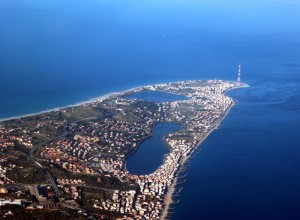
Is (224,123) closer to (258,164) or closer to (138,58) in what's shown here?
(258,164)

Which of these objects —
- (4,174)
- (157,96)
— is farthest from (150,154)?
(157,96)

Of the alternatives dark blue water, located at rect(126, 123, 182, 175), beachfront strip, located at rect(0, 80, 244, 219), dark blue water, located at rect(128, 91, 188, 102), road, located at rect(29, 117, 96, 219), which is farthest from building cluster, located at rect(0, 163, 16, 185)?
dark blue water, located at rect(128, 91, 188, 102)

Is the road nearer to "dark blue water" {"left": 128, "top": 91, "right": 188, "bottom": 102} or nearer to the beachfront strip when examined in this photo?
the beachfront strip

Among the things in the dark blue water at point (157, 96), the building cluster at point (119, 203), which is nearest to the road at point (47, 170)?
the building cluster at point (119, 203)

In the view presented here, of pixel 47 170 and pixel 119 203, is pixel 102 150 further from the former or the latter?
pixel 119 203

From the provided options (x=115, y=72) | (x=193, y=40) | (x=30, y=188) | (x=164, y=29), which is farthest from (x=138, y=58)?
(x=30, y=188)

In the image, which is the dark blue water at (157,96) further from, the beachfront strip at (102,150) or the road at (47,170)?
the road at (47,170)
